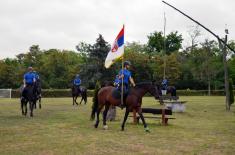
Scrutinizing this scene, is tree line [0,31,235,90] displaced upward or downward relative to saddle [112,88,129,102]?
upward

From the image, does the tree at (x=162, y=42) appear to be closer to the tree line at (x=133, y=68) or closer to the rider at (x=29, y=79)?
the tree line at (x=133, y=68)

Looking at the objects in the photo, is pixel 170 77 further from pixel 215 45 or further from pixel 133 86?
pixel 133 86

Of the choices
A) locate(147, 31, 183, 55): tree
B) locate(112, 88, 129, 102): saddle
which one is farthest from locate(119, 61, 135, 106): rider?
locate(147, 31, 183, 55): tree

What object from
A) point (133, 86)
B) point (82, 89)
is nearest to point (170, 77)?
point (82, 89)

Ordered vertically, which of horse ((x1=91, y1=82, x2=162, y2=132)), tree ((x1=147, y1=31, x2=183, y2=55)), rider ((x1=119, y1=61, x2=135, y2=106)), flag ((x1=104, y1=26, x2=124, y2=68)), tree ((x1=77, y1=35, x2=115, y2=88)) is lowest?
horse ((x1=91, y1=82, x2=162, y2=132))

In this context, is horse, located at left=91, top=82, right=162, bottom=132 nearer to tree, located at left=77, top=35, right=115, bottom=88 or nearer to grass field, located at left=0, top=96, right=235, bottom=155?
grass field, located at left=0, top=96, right=235, bottom=155

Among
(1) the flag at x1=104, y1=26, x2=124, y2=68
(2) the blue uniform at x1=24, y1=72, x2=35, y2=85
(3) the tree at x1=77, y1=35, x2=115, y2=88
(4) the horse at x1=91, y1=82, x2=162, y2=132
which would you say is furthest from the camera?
(3) the tree at x1=77, y1=35, x2=115, y2=88

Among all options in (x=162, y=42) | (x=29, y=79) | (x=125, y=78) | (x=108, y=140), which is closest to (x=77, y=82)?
(x=29, y=79)

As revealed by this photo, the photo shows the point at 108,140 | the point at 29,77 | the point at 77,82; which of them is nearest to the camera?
the point at 108,140

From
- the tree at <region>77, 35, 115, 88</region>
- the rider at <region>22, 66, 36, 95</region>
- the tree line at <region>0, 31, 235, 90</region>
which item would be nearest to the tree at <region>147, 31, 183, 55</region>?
the tree line at <region>0, 31, 235, 90</region>

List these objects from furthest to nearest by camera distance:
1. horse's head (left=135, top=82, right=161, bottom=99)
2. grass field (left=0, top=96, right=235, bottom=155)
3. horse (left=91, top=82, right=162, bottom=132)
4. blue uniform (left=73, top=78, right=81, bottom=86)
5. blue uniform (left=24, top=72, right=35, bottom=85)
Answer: blue uniform (left=73, top=78, right=81, bottom=86) → blue uniform (left=24, top=72, right=35, bottom=85) → horse's head (left=135, top=82, right=161, bottom=99) → horse (left=91, top=82, right=162, bottom=132) → grass field (left=0, top=96, right=235, bottom=155)

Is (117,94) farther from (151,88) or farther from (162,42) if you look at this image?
(162,42)

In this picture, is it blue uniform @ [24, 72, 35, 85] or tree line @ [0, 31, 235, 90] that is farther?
tree line @ [0, 31, 235, 90]

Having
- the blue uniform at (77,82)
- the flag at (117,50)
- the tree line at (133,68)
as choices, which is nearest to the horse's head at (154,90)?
the flag at (117,50)
